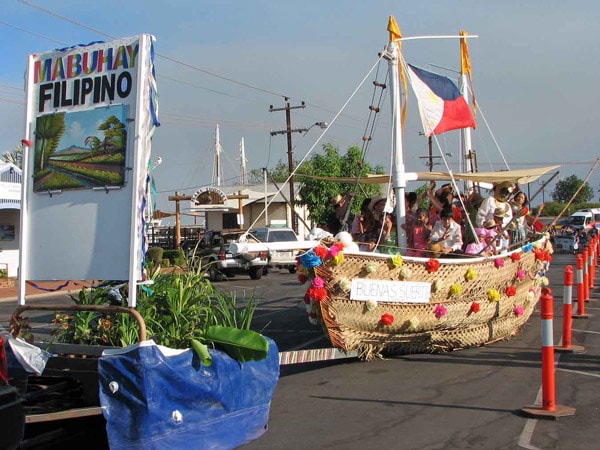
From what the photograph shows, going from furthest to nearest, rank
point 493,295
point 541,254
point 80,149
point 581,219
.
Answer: point 581,219, point 541,254, point 493,295, point 80,149

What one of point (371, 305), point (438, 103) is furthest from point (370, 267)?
point (438, 103)

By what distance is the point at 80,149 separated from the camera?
199 inches

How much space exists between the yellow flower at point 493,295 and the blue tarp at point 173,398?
14.7 feet

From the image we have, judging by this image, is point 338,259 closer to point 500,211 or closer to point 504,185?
point 500,211

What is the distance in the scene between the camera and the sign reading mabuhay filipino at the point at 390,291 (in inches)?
291

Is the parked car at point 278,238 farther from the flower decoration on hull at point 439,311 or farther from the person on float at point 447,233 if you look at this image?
the flower decoration on hull at point 439,311

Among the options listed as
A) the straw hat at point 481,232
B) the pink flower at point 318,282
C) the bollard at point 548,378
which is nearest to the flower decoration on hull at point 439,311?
the pink flower at point 318,282

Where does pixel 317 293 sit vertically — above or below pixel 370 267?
below

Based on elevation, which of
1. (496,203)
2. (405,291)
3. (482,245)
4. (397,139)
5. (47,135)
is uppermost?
(397,139)

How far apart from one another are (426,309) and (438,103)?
129 inches

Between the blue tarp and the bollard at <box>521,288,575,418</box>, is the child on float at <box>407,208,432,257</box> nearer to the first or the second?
the bollard at <box>521,288,575,418</box>

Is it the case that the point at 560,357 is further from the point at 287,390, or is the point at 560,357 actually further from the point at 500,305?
the point at 287,390

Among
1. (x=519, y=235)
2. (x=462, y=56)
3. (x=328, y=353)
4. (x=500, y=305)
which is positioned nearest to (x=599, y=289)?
(x=519, y=235)

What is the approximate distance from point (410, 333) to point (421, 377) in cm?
71
